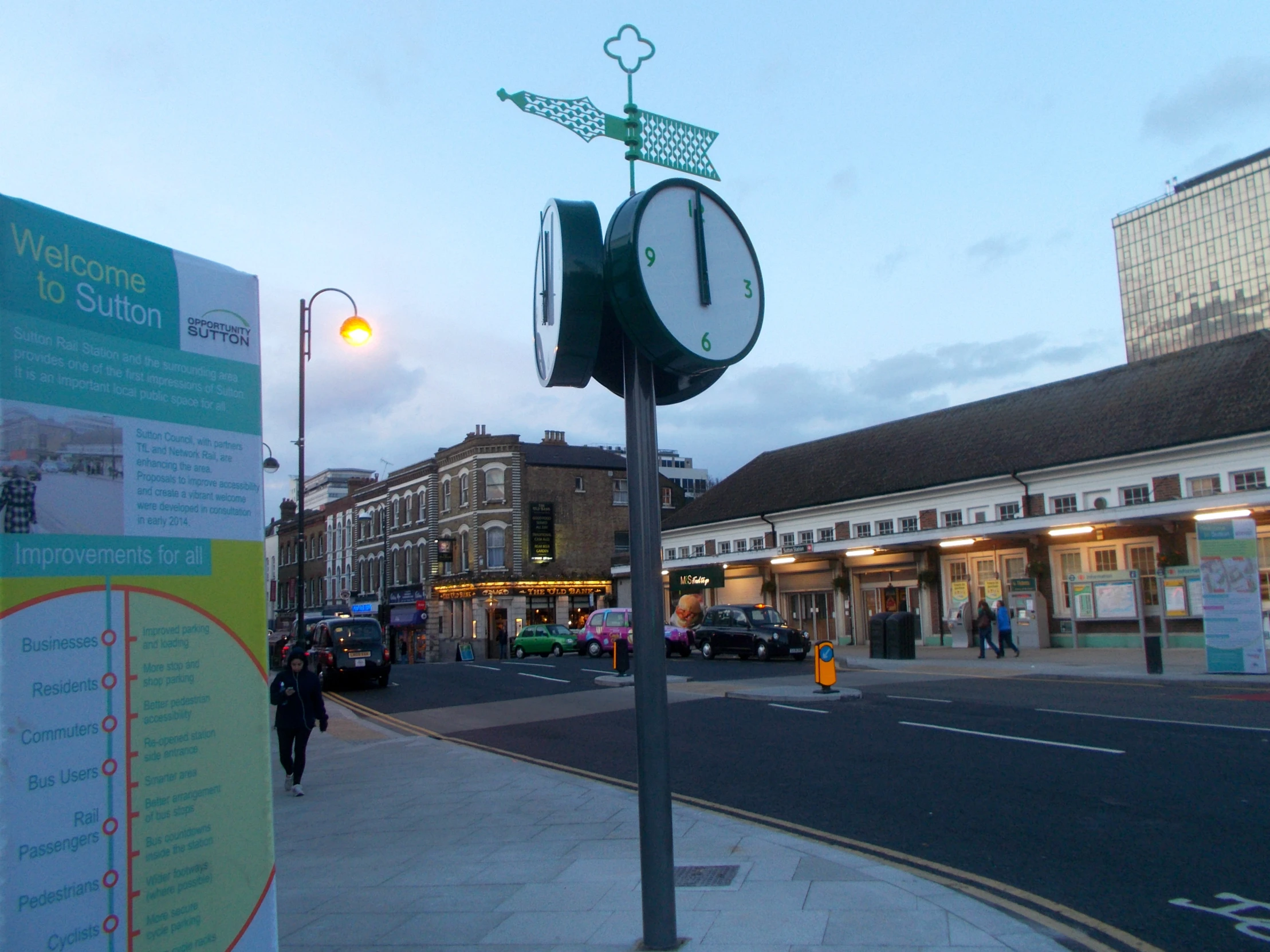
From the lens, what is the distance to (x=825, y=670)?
1775 centimetres

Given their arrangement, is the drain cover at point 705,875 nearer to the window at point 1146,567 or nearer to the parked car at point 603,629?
the window at point 1146,567

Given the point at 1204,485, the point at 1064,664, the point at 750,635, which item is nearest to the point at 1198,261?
the point at 1204,485

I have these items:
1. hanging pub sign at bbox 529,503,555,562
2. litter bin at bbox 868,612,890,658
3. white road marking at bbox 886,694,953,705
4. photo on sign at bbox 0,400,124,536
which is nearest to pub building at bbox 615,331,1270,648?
litter bin at bbox 868,612,890,658

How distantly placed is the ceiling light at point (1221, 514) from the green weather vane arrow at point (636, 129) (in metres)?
24.2

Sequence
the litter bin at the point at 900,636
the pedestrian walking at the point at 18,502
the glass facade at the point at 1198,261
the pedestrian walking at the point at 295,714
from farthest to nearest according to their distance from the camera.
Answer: the glass facade at the point at 1198,261 < the litter bin at the point at 900,636 < the pedestrian walking at the point at 295,714 < the pedestrian walking at the point at 18,502

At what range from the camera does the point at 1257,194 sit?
11094cm

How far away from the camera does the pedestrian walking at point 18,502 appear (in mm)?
2730

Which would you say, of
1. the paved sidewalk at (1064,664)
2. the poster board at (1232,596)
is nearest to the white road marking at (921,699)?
the paved sidewalk at (1064,664)

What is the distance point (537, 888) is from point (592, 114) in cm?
472

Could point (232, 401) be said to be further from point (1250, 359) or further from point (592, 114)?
point (1250, 359)

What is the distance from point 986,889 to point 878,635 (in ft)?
77.7

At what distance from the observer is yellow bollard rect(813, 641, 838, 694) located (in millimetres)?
17703

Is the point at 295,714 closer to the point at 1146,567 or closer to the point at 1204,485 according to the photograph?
the point at 1146,567

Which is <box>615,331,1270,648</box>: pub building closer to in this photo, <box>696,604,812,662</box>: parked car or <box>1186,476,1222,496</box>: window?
<box>1186,476,1222,496</box>: window
